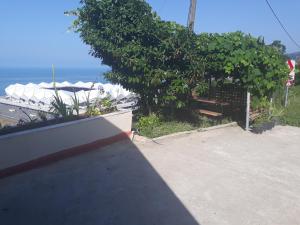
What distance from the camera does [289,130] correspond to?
29.3 ft

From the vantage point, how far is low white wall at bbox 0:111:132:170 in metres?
5.07

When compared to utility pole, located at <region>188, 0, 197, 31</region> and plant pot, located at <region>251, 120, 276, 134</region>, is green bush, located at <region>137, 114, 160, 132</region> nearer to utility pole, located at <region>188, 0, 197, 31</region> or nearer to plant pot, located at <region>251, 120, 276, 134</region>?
plant pot, located at <region>251, 120, 276, 134</region>

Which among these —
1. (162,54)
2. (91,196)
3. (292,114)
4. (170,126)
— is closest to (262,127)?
(170,126)

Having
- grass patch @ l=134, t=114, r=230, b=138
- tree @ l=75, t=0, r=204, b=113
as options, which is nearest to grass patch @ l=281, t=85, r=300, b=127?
grass patch @ l=134, t=114, r=230, b=138

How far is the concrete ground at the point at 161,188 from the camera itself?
4.06 meters

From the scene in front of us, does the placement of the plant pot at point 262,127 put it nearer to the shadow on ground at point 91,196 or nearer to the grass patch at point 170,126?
the grass patch at point 170,126

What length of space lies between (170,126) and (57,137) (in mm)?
3422

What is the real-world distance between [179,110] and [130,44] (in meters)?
2.85

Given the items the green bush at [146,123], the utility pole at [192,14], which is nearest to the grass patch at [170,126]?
the green bush at [146,123]

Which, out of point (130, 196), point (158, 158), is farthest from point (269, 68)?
point (130, 196)

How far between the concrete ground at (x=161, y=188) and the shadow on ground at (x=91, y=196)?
12 mm

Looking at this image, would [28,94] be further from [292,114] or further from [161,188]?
[161,188]

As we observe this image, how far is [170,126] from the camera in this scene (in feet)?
27.5

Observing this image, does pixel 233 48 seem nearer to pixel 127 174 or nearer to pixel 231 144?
pixel 231 144
